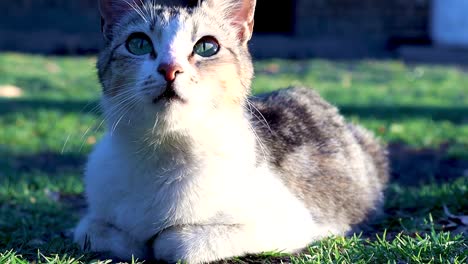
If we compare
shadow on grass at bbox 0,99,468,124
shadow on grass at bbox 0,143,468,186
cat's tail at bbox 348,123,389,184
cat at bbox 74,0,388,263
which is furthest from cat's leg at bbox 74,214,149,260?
shadow on grass at bbox 0,99,468,124

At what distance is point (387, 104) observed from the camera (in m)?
10.0

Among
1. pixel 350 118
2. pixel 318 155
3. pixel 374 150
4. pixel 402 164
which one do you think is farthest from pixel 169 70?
pixel 350 118

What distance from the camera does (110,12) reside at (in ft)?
12.5

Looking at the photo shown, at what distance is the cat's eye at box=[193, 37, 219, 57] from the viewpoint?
3367mm

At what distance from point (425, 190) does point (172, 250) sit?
8.30 ft

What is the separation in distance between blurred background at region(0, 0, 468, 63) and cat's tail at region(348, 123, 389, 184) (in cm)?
1081

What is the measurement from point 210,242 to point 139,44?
1.03 m

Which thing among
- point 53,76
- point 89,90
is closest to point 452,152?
point 89,90

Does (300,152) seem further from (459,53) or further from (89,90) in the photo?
(459,53)

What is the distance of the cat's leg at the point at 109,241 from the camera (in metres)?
3.50

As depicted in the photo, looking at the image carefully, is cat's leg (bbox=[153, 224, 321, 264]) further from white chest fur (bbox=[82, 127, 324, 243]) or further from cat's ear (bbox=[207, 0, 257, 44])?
cat's ear (bbox=[207, 0, 257, 44])

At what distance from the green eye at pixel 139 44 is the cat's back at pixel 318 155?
82 cm

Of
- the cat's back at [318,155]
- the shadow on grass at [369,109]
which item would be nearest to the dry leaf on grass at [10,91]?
the shadow on grass at [369,109]

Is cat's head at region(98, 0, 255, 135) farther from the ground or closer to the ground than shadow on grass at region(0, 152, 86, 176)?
farther from the ground
